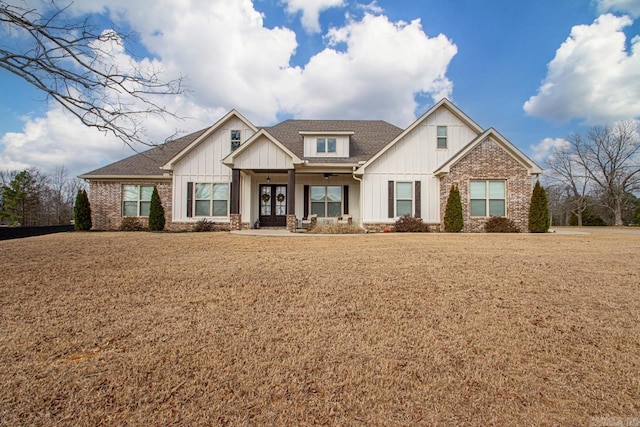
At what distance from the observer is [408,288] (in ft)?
15.0

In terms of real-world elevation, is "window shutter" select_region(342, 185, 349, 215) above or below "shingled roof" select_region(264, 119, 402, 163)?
below

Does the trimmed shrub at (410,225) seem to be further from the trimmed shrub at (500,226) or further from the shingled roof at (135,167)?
the shingled roof at (135,167)

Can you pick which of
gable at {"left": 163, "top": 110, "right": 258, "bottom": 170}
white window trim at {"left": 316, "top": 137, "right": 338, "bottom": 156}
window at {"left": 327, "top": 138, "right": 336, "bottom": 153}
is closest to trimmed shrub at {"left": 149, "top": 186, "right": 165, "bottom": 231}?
gable at {"left": 163, "top": 110, "right": 258, "bottom": 170}

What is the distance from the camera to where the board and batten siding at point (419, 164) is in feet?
48.1

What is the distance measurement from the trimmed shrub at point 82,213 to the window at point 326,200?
11343 millimetres

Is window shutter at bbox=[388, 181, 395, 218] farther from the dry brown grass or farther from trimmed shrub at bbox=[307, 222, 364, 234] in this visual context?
the dry brown grass

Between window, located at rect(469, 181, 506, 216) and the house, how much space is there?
5cm

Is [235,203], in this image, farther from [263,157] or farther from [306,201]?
[306,201]

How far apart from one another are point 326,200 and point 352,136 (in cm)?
464

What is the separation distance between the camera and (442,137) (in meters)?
15.0

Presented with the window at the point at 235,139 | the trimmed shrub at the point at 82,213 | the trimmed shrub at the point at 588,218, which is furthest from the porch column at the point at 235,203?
the trimmed shrub at the point at 588,218

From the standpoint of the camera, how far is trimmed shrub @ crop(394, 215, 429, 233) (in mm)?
13882

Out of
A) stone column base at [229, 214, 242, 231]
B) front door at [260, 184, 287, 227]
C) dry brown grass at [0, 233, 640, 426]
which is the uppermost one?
front door at [260, 184, 287, 227]

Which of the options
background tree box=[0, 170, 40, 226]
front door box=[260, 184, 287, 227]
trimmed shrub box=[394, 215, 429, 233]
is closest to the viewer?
trimmed shrub box=[394, 215, 429, 233]
